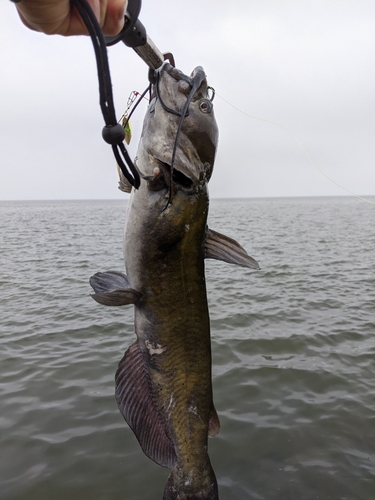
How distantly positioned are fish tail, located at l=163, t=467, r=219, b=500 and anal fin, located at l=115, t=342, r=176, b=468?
14 centimetres

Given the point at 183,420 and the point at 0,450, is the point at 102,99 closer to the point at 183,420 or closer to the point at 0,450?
the point at 183,420

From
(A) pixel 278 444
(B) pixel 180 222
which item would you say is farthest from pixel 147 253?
(A) pixel 278 444

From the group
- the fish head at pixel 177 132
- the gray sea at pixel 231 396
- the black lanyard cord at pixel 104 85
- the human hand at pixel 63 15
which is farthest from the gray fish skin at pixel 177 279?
the gray sea at pixel 231 396

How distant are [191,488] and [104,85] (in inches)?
108

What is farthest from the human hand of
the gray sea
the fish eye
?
the gray sea

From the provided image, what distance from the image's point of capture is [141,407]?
2.80m

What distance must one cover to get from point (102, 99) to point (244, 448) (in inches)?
168

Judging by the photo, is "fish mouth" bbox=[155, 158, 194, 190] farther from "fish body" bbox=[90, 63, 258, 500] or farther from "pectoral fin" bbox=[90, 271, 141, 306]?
"pectoral fin" bbox=[90, 271, 141, 306]

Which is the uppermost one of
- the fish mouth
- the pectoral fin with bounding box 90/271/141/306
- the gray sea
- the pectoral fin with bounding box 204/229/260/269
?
the fish mouth

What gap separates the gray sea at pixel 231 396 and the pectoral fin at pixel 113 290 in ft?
8.25

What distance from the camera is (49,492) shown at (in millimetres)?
3898

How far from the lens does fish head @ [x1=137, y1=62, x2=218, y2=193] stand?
2402 mm

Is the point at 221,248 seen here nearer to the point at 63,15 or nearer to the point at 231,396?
the point at 63,15

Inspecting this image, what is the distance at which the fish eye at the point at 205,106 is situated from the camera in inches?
96.7
